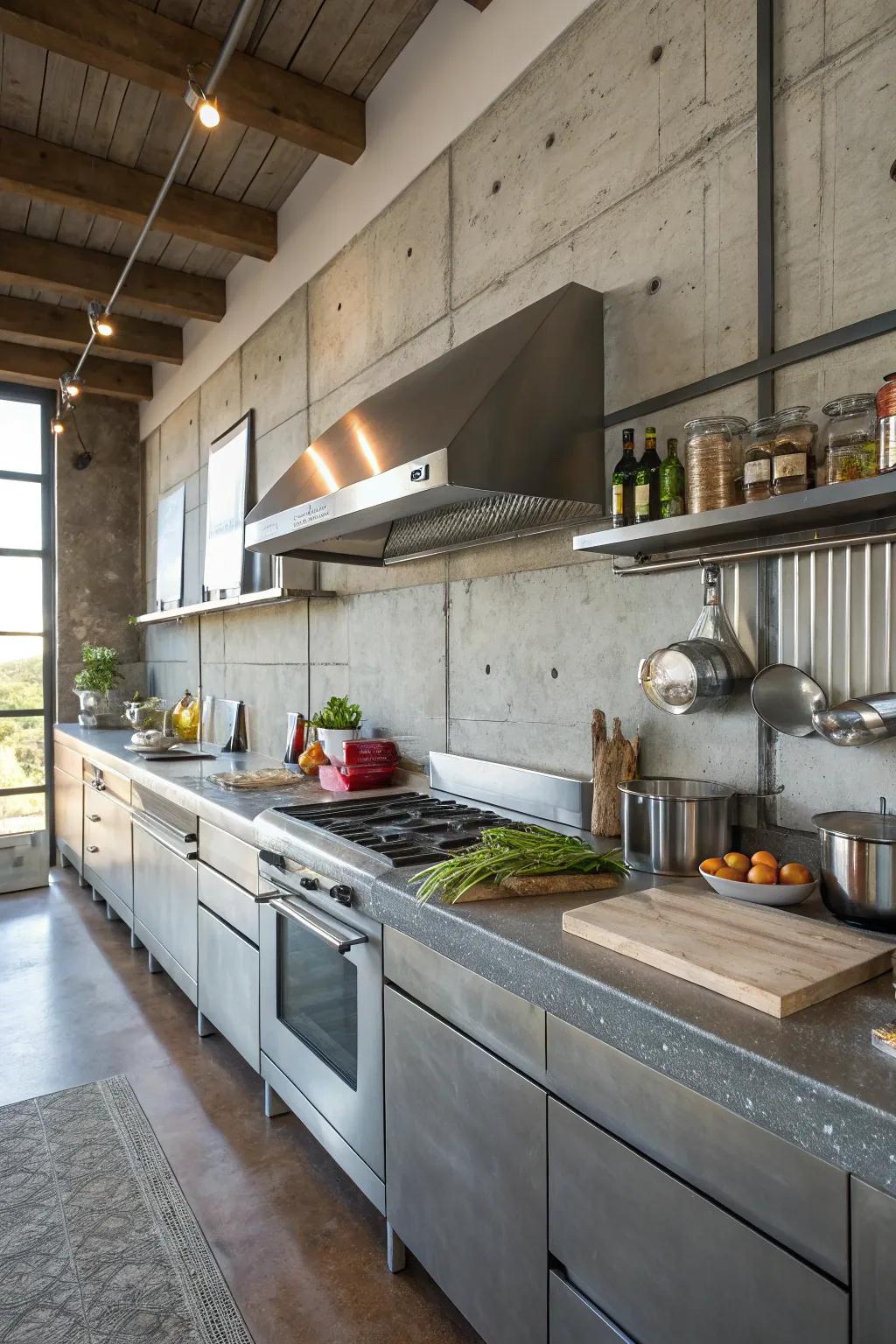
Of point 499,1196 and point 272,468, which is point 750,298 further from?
point 272,468

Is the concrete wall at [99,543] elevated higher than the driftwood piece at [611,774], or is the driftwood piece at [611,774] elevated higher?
the concrete wall at [99,543]

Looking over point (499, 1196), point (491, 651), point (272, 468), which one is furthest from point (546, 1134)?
point (272, 468)

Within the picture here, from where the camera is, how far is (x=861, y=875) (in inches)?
49.9

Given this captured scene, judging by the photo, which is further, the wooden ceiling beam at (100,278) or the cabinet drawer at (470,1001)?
the wooden ceiling beam at (100,278)

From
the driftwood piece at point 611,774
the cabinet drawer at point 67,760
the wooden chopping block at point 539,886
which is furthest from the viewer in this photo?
the cabinet drawer at point 67,760

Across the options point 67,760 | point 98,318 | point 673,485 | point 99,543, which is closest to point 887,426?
point 673,485

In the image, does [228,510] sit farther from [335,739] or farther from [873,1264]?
[873,1264]

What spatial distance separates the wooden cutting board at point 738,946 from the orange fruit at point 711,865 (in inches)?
3.4

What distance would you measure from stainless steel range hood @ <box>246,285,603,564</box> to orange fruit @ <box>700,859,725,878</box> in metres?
0.94

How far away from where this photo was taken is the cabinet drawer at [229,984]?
2471mm

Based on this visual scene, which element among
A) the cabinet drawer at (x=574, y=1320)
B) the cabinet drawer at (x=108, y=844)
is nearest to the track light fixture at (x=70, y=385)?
the cabinet drawer at (x=108, y=844)

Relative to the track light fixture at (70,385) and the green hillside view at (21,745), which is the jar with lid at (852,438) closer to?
the track light fixture at (70,385)

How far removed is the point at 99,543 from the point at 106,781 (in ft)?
8.24

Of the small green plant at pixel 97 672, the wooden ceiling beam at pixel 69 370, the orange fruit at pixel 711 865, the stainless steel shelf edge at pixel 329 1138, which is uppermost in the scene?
the wooden ceiling beam at pixel 69 370
